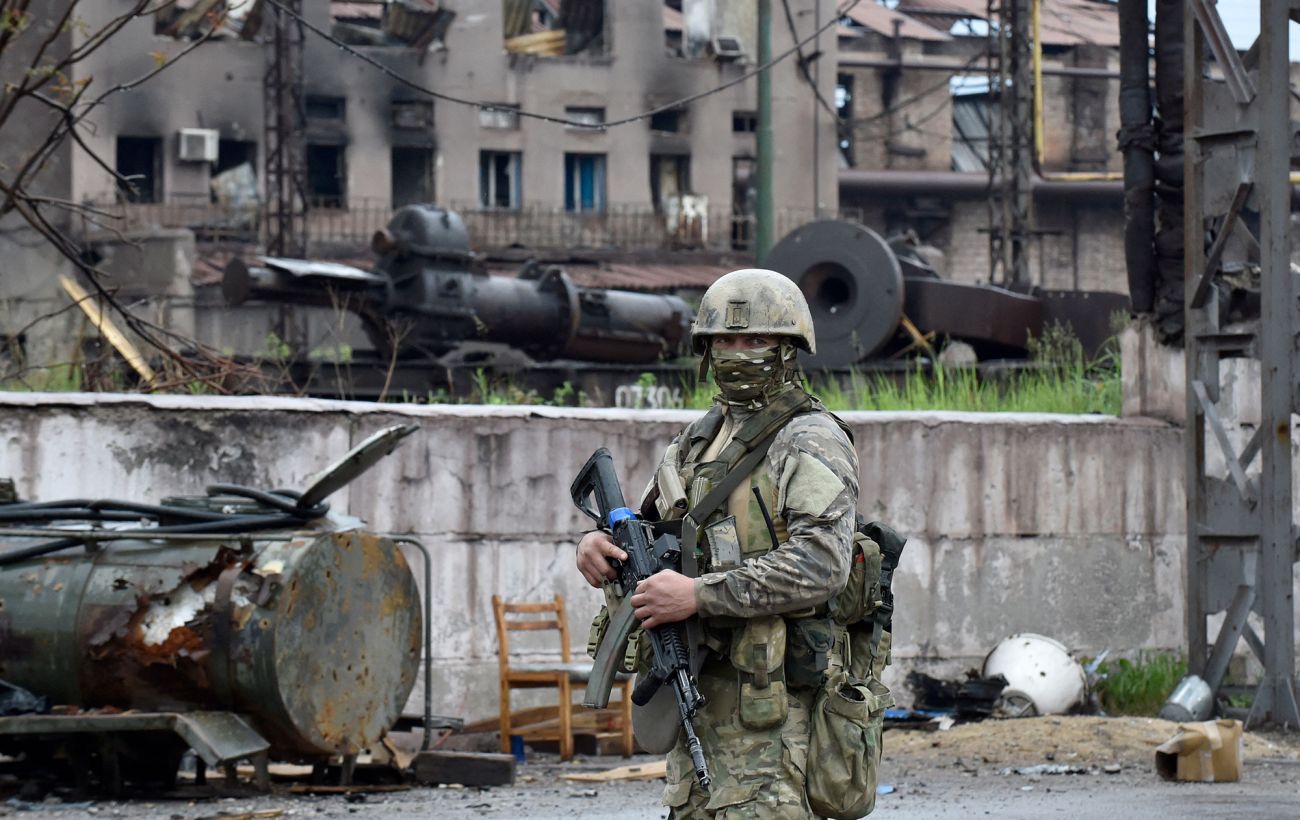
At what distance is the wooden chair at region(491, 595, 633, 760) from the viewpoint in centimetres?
950

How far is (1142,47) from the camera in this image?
12352 mm

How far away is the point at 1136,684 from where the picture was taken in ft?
36.9

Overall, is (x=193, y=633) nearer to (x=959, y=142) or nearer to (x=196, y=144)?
(x=196, y=144)

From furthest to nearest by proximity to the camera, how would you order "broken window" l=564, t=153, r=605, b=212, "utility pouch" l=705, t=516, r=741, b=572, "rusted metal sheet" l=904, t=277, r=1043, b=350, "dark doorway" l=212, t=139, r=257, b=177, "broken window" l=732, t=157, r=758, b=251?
"broken window" l=732, t=157, r=758, b=251, "broken window" l=564, t=153, r=605, b=212, "dark doorway" l=212, t=139, r=257, b=177, "rusted metal sheet" l=904, t=277, r=1043, b=350, "utility pouch" l=705, t=516, r=741, b=572

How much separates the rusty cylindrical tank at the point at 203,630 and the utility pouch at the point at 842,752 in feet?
12.3

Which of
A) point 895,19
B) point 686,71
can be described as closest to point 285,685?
point 686,71

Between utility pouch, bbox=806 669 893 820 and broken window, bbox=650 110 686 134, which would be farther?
broken window, bbox=650 110 686 134

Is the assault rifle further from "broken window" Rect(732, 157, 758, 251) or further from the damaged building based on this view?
"broken window" Rect(732, 157, 758, 251)

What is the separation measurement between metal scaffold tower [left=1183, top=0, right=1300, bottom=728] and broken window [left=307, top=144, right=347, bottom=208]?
108 ft

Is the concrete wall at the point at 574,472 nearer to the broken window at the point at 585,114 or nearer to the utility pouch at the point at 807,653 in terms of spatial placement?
the utility pouch at the point at 807,653

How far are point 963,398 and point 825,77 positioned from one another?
109 ft

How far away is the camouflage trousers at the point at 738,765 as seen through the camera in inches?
171

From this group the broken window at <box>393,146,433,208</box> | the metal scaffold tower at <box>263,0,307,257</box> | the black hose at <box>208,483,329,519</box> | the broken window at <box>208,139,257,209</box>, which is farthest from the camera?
the broken window at <box>393,146,433,208</box>

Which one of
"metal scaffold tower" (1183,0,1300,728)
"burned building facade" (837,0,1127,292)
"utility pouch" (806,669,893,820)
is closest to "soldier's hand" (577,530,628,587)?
"utility pouch" (806,669,893,820)
